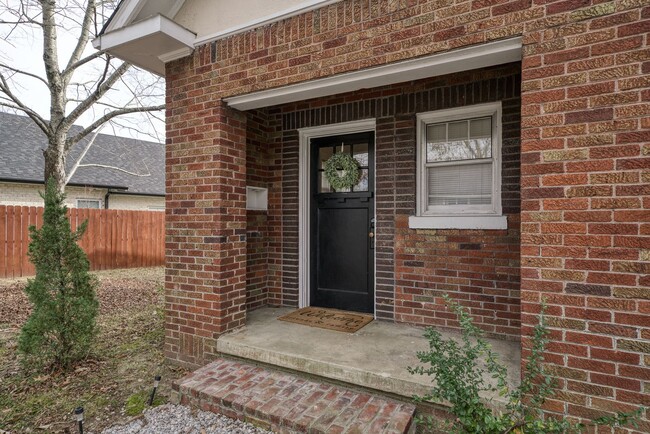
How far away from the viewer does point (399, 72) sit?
9.57ft

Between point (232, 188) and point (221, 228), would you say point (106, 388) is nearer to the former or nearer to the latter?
point (221, 228)

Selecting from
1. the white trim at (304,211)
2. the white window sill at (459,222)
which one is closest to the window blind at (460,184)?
the white window sill at (459,222)

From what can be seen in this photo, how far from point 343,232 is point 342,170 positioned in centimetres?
80

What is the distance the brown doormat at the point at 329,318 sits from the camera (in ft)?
12.9

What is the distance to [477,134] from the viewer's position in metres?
3.83

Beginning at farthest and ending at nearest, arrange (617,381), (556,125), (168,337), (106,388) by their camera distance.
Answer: (168,337) → (106,388) → (556,125) → (617,381)

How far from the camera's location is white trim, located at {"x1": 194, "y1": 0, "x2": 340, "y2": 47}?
124 inches

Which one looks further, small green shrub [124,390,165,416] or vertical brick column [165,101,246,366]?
vertical brick column [165,101,246,366]

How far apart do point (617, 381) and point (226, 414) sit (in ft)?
8.79

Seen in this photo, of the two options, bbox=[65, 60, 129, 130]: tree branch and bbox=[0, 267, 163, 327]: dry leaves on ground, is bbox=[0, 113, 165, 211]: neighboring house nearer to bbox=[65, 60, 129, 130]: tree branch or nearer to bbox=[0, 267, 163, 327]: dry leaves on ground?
bbox=[65, 60, 129, 130]: tree branch

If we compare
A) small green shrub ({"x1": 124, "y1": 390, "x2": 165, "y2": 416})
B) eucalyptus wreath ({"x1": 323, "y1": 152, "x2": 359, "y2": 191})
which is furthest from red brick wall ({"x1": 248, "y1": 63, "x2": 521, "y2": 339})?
small green shrub ({"x1": 124, "y1": 390, "x2": 165, "y2": 416})

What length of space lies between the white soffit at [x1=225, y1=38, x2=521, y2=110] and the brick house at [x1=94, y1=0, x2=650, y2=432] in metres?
0.02

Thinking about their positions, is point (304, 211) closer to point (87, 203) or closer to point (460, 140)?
point (460, 140)

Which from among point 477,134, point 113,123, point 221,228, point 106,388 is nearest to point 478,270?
point 477,134
